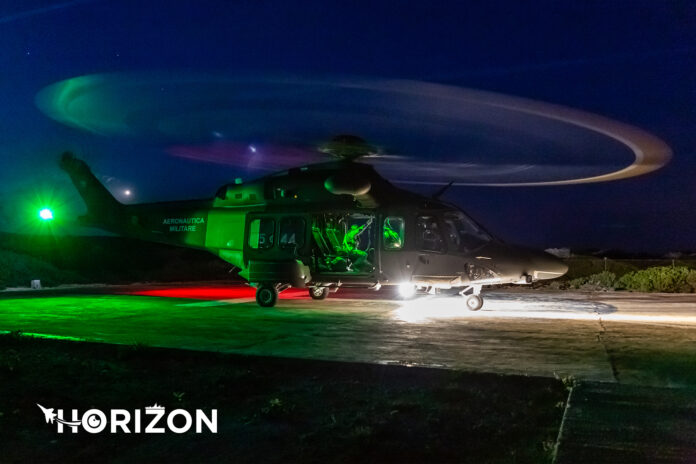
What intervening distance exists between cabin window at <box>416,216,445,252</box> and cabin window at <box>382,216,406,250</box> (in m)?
0.39

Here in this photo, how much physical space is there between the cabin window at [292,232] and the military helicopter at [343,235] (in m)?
0.02

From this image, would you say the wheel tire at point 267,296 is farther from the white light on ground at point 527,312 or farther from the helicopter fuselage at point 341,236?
the white light on ground at point 527,312

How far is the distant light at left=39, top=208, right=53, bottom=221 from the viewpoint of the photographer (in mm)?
18031

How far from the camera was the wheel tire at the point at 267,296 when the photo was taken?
14656 mm

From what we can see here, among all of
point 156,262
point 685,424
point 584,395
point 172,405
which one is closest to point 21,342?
point 172,405

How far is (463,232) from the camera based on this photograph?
13867 millimetres

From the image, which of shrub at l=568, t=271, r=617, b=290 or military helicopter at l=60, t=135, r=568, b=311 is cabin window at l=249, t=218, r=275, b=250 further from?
shrub at l=568, t=271, r=617, b=290

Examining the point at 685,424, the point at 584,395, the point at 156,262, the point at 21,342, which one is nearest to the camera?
the point at 685,424

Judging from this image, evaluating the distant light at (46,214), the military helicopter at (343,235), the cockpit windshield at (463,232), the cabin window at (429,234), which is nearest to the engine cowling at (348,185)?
the military helicopter at (343,235)


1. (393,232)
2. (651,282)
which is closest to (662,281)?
(651,282)

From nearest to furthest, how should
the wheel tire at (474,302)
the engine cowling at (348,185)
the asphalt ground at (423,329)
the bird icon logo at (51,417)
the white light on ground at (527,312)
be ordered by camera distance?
the bird icon logo at (51,417), the asphalt ground at (423,329), the white light on ground at (527,312), the engine cowling at (348,185), the wheel tire at (474,302)

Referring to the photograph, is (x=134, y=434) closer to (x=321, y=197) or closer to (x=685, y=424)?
(x=685, y=424)

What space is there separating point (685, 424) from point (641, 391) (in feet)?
2.76

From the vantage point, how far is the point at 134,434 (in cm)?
486
